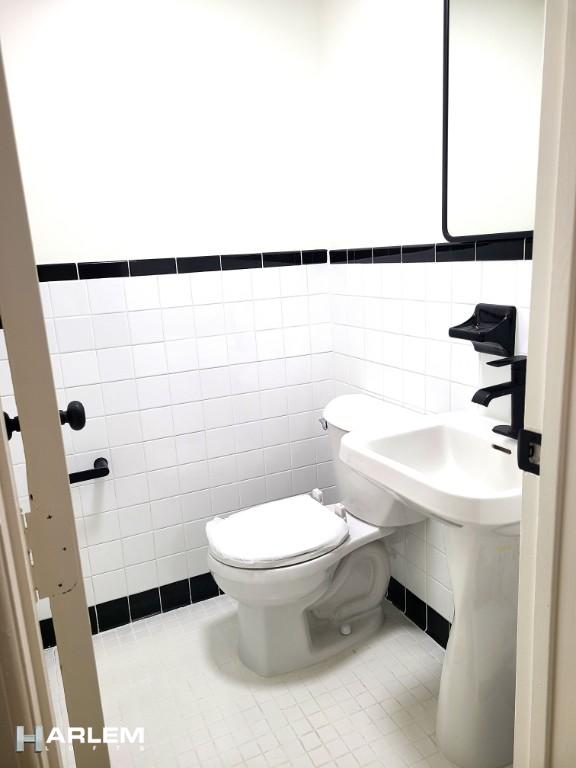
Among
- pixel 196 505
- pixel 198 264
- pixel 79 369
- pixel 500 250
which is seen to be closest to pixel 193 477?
pixel 196 505

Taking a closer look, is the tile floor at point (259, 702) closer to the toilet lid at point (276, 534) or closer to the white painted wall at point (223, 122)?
the toilet lid at point (276, 534)

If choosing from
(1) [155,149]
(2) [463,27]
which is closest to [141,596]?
(1) [155,149]

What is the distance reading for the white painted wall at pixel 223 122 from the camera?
5.49 ft

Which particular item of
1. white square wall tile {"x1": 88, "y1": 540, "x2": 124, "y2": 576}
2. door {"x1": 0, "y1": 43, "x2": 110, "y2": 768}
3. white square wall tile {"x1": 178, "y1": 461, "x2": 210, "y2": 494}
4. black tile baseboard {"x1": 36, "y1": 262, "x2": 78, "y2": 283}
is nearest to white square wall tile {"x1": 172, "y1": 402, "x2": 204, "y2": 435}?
white square wall tile {"x1": 178, "y1": 461, "x2": 210, "y2": 494}

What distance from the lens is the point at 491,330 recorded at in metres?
1.46

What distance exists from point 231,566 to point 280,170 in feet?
4.61

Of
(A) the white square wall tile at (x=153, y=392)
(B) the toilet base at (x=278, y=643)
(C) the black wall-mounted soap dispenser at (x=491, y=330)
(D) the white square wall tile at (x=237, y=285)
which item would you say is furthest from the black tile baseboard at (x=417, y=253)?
(B) the toilet base at (x=278, y=643)

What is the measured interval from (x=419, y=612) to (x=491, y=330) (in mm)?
1087

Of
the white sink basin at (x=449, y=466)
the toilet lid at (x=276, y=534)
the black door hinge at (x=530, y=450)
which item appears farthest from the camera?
the toilet lid at (x=276, y=534)

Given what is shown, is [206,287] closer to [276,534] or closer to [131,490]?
[131,490]

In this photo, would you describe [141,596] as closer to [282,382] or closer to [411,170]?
[282,382]

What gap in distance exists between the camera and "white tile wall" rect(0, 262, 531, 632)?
1.82 m

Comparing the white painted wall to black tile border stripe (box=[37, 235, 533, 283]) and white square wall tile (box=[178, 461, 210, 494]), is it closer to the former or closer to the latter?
black tile border stripe (box=[37, 235, 533, 283])

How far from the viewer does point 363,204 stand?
1.96 metres
